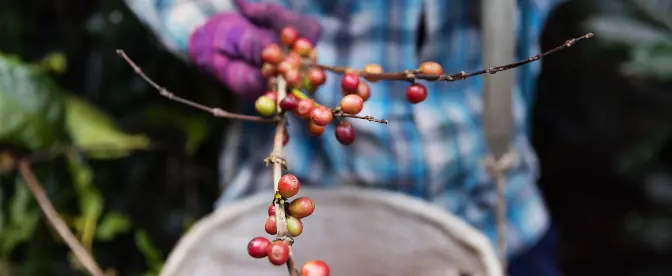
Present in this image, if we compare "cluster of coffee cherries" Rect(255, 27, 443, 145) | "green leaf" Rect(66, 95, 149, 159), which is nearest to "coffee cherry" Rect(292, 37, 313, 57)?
"cluster of coffee cherries" Rect(255, 27, 443, 145)

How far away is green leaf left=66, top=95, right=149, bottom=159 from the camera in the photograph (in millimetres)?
837

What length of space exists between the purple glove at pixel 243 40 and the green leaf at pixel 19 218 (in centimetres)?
36

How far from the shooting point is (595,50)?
104cm

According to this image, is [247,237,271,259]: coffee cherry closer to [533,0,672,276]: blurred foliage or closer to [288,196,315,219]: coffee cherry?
[288,196,315,219]: coffee cherry

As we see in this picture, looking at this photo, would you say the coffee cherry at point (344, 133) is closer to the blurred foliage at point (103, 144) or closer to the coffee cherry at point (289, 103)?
the coffee cherry at point (289, 103)

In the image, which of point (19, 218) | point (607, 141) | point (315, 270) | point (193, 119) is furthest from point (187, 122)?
point (607, 141)

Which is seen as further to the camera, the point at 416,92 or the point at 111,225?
the point at 111,225

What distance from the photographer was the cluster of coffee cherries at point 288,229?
0.88ft

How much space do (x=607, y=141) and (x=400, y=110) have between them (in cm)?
67

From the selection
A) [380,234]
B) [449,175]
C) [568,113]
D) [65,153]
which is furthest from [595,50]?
[65,153]

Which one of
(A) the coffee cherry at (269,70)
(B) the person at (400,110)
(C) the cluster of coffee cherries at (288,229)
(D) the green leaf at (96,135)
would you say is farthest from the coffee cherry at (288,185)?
(D) the green leaf at (96,135)

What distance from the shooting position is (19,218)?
804mm

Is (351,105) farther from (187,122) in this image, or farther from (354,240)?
(187,122)

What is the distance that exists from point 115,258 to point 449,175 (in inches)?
22.5
